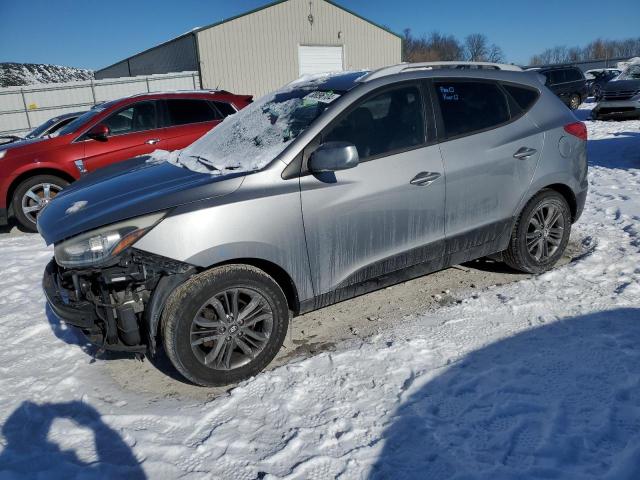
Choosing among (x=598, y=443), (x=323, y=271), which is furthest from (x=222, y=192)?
(x=598, y=443)

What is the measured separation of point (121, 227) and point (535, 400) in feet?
8.06

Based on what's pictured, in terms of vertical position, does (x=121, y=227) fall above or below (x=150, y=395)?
above

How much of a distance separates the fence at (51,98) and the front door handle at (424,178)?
1731cm

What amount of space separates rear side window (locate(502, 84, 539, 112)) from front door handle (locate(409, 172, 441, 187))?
1.15 meters

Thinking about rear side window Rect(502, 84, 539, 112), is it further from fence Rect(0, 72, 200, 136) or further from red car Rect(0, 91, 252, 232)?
fence Rect(0, 72, 200, 136)

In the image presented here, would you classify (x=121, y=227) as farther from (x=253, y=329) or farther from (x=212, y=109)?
(x=212, y=109)

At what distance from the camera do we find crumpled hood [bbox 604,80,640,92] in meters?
15.0

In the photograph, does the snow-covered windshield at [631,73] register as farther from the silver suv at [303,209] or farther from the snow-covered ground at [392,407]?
the snow-covered ground at [392,407]

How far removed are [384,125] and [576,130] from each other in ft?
6.33

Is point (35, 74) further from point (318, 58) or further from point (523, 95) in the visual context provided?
point (523, 95)

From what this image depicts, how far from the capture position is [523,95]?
4.04 meters

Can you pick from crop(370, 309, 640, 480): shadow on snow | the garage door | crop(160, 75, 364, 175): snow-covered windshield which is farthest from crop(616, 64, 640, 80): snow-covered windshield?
crop(160, 75, 364, 175): snow-covered windshield

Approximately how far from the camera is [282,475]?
231 centimetres

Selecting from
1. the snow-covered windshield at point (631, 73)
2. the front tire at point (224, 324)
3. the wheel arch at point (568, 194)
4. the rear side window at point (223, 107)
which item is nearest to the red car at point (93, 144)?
the rear side window at point (223, 107)
